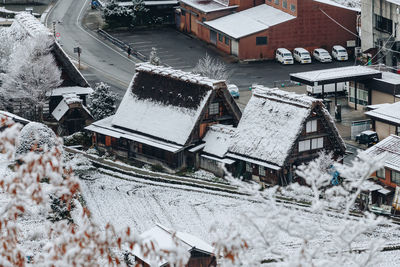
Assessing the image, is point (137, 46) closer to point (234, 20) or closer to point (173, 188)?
point (234, 20)

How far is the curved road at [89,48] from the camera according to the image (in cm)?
7369

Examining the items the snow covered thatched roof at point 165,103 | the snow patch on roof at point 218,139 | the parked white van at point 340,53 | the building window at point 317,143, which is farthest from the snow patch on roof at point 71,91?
the parked white van at point 340,53

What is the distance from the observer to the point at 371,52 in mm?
73938

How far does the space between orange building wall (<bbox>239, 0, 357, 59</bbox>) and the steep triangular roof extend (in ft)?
91.1

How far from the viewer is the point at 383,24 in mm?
73312

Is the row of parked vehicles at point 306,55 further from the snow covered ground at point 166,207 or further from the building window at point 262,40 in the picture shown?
the snow covered ground at point 166,207

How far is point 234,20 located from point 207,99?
3313 centimetres

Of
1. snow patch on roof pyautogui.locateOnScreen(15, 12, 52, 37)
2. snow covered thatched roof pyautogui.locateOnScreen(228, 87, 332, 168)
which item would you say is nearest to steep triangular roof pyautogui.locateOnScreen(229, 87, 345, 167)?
snow covered thatched roof pyautogui.locateOnScreen(228, 87, 332, 168)

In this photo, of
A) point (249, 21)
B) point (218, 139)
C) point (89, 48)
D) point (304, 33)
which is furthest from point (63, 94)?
point (304, 33)

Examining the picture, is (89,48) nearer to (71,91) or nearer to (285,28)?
(285,28)

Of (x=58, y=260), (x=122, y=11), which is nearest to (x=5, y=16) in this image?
(x=122, y=11)

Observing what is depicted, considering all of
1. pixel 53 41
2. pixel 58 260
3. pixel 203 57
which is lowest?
pixel 203 57

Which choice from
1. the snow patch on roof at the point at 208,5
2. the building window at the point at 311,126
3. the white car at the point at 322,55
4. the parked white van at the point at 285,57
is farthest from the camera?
the snow patch on roof at the point at 208,5

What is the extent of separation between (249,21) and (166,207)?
39360mm
